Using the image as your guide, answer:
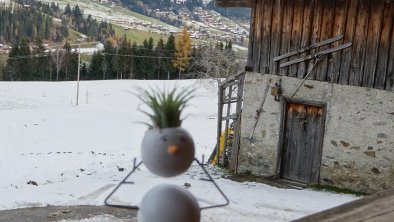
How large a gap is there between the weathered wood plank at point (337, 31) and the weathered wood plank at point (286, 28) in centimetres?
84

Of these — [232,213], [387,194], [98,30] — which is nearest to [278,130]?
[232,213]

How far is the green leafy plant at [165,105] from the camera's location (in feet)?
5.11

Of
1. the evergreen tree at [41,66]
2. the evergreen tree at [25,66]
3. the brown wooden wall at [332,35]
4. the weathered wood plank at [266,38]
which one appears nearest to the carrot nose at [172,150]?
the brown wooden wall at [332,35]

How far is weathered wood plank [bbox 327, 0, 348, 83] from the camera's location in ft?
29.1

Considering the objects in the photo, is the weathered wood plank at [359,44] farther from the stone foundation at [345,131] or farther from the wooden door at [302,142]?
the wooden door at [302,142]

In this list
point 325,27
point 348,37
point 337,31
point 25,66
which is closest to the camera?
point 348,37

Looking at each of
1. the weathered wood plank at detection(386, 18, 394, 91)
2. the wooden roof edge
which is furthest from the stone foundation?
the wooden roof edge

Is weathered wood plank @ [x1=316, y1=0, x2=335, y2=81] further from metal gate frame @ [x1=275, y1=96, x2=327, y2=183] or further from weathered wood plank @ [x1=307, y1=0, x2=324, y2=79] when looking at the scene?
metal gate frame @ [x1=275, y1=96, x2=327, y2=183]

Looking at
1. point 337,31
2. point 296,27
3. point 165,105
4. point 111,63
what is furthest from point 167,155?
point 111,63

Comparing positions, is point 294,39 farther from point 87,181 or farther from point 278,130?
point 87,181

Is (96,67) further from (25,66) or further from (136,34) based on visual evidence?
(136,34)

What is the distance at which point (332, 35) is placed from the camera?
905cm

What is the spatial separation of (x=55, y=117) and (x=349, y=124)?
21.4m

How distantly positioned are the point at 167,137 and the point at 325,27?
26.2 feet
